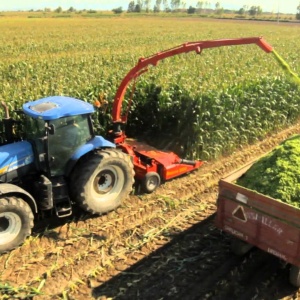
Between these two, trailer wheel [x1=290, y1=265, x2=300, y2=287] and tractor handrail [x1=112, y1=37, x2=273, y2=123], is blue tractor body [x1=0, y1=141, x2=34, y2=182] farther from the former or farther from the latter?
trailer wheel [x1=290, y1=265, x2=300, y2=287]

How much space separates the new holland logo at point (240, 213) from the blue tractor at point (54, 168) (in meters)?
2.32

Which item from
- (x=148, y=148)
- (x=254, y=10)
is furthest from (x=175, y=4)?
(x=148, y=148)

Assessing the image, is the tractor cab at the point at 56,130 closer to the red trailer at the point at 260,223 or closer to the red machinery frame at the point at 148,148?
the red machinery frame at the point at 148,148

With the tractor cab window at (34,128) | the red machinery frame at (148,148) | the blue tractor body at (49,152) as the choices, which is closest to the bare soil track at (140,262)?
the blue tractor body at (49,152)

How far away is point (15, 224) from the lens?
5.82 m

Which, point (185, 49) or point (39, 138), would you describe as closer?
point (39, 138)

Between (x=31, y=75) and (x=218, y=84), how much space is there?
6065mm

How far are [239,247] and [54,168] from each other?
314cm

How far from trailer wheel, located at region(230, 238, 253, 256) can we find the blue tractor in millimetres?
2298

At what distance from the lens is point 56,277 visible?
217 inches

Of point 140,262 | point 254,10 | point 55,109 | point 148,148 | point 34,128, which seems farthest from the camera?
point 254,10

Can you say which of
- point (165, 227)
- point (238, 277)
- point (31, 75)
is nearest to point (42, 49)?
point (31, 75)

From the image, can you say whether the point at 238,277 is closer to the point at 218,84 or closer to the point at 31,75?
the point at 218,84

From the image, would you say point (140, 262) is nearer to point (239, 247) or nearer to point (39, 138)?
point (239, 247)
